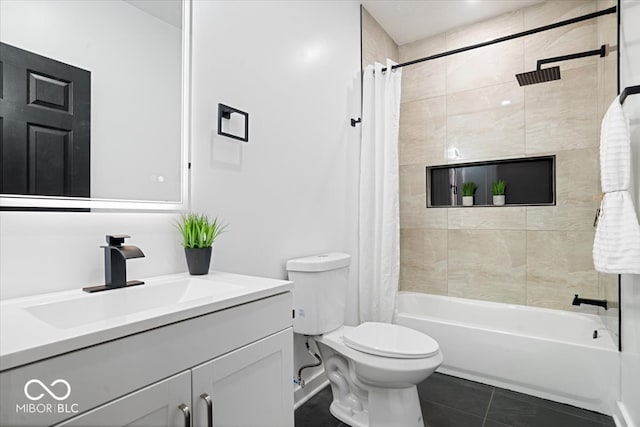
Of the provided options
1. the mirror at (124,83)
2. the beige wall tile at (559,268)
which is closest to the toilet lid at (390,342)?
the mirror at (124,83)

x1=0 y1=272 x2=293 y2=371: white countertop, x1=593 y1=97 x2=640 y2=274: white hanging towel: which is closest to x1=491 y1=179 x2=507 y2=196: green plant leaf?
x1=593 y1=97 x2=640 y2=274: white hanging towel

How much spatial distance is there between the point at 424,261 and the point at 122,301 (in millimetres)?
2564

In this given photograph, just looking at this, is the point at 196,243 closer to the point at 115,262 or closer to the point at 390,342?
the point at 115,262

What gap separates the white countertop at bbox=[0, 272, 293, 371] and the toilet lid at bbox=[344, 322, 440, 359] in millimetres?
688

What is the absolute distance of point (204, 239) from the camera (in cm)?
130

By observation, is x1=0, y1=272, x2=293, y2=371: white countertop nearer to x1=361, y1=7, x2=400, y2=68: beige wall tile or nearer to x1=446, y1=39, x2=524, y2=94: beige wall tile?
x1=361, y1=7, x2=400, y2=68: beige wall tile

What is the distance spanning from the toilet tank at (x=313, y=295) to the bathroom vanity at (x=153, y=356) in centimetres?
60

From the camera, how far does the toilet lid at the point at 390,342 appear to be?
1514mm

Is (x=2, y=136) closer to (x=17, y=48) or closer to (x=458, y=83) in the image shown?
(x=17, y=48)

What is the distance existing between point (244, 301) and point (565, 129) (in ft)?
8.82

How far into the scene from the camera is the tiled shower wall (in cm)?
242

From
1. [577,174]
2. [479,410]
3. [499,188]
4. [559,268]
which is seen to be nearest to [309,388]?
[479,410]

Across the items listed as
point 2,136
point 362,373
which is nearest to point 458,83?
point 362,373

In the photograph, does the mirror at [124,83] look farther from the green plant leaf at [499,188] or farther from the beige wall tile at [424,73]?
the green plant leaf at [499,188]
